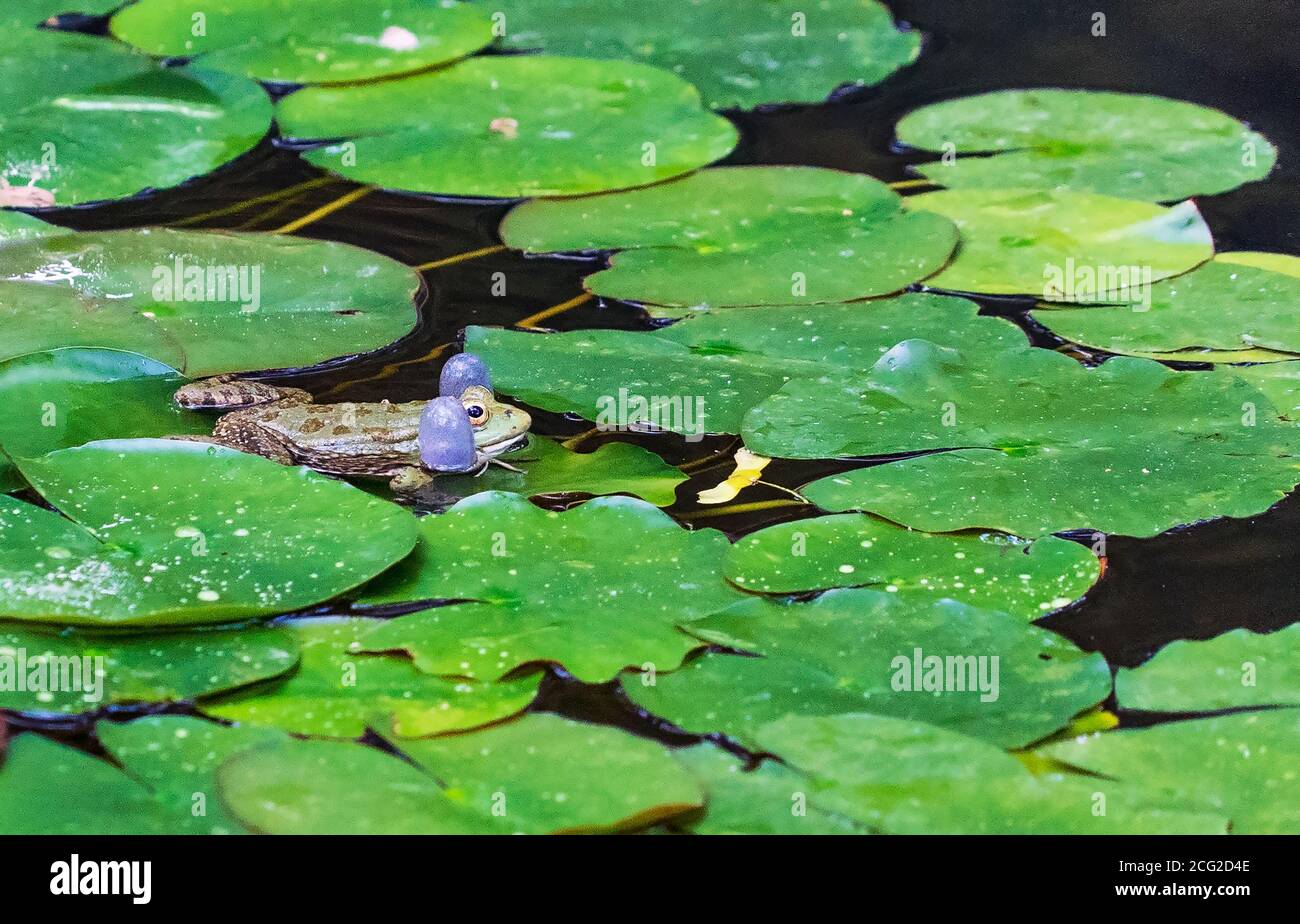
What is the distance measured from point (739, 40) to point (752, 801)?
4.25 metres

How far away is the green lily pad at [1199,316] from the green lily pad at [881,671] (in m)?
1.51

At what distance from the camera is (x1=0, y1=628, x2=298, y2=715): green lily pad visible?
106 inches

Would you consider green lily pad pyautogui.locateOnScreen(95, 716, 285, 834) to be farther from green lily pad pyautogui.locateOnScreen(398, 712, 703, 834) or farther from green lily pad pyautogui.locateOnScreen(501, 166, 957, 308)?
green lily pad pyautogui.locateOnScreen(501, 166, 957, 308)

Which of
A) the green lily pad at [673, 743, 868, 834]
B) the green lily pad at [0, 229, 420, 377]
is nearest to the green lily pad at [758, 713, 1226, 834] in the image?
the green lily pad at [673, 743, 868, 834]

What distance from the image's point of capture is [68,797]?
8.05 feet

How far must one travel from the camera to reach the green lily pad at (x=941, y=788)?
2.42 meters

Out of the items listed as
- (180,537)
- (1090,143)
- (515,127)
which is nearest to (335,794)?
(180,537)

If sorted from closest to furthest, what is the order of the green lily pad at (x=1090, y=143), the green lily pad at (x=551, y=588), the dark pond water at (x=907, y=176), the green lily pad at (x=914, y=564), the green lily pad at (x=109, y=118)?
the green lily pad at (x=551, y=588)
the green lily pad at (x=914, y=564)
the dark pond water at (x=907, y=176)
the green lily pad at (x=109, y=118)
the green lily pad at (x=1090, y=143)

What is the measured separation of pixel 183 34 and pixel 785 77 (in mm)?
2418

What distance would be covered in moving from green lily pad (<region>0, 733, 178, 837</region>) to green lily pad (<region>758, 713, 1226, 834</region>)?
1093 millimetres

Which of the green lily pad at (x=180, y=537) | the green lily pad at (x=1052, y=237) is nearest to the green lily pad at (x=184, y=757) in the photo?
the green lily pad at (x=180, y=537)

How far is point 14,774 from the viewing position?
251cm

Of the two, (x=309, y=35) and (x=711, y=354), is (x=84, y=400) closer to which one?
(x=711, y=354)

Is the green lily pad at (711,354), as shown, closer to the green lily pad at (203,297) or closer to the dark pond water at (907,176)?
the dark pond water at (907,176)
